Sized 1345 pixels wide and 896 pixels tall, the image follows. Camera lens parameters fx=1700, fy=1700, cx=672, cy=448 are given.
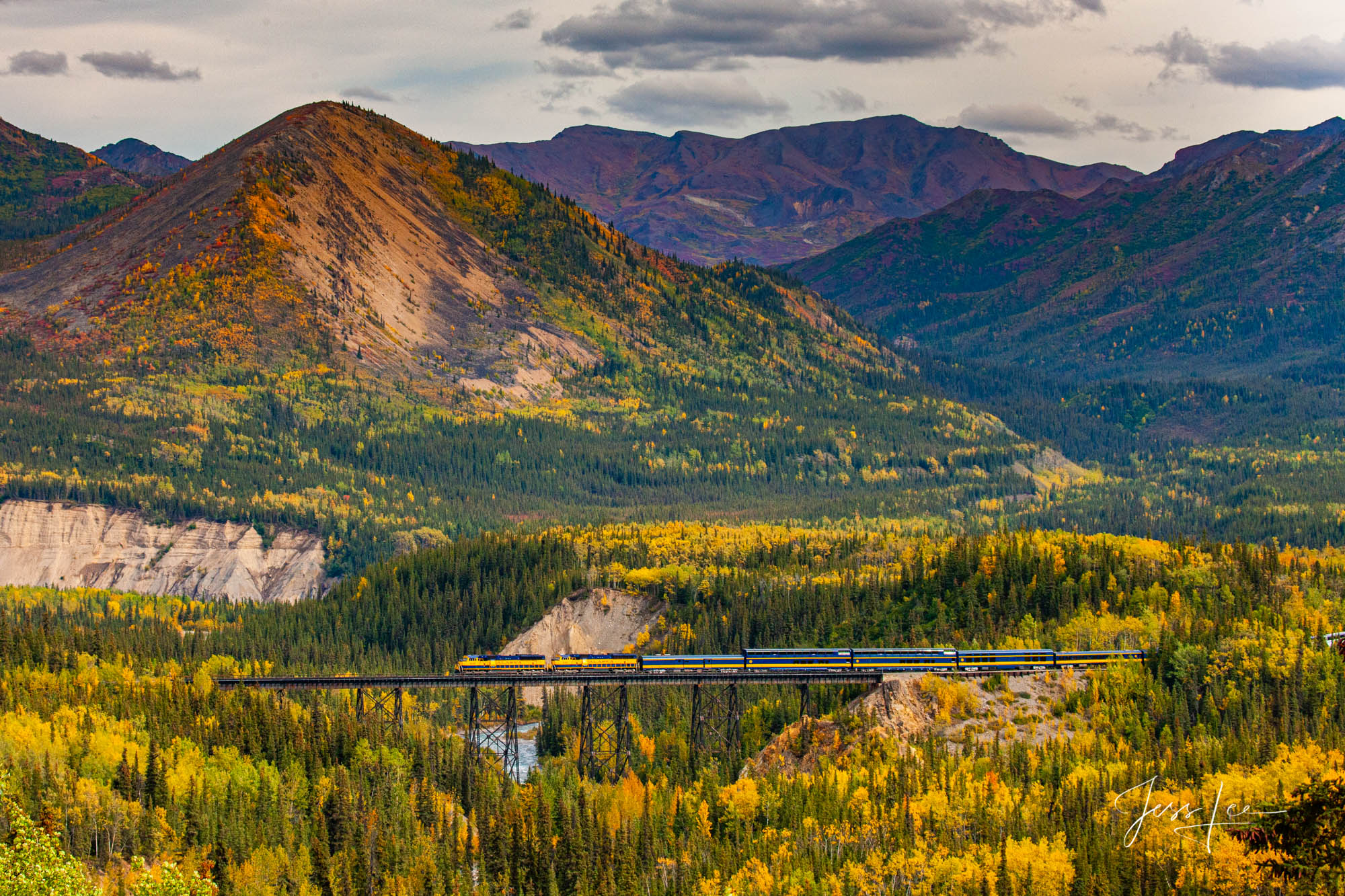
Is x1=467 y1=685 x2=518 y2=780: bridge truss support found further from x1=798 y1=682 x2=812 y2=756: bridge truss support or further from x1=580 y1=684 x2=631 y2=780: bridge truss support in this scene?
x1=798 y1=682 x2=812 y2=756: bridge truss support

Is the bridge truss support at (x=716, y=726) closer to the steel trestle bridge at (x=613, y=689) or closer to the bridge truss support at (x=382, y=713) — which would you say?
the steel trestle bridge at (x=613, y=689)

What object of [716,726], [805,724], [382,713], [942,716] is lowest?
[716,726]

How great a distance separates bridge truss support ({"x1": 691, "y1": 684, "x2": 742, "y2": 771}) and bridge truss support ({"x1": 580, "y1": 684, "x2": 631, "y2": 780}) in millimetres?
6325

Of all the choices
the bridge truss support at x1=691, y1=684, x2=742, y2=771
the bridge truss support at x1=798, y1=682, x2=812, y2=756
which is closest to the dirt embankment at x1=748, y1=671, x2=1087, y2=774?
the bridge truss support at x1=798, y1=682, x2=812, y2=756

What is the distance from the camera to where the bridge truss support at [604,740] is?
152750 mm

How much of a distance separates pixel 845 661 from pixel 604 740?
2648 centimetres

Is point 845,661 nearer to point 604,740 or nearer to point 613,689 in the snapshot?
point 613,689

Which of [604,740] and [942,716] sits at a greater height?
[942,716]

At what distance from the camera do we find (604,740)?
167 m

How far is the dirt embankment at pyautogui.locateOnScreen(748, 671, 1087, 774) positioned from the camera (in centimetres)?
14312

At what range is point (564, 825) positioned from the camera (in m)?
133

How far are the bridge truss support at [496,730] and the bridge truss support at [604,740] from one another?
649cm
